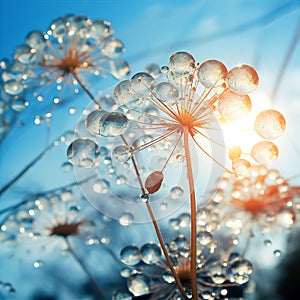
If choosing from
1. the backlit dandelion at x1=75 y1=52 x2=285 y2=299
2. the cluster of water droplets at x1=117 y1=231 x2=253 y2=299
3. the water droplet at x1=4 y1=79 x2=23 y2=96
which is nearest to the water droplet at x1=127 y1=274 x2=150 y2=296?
the cluster of water droplets at x1=117 y1=231 x2=253 y2=299

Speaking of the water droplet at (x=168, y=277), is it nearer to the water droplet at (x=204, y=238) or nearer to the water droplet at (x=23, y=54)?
the water droplet at (x=204, y=238)

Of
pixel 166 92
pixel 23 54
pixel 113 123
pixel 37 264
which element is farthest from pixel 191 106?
pixel 37 264

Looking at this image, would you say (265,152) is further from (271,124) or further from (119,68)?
(119,68)

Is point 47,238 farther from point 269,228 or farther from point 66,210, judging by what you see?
point 269,228

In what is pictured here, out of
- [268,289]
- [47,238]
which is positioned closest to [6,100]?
[47,238]

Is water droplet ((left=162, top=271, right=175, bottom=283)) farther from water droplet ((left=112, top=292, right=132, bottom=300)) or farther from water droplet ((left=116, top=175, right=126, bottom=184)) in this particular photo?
water droplet ((left=116, top=175, right=126, bottom=184))

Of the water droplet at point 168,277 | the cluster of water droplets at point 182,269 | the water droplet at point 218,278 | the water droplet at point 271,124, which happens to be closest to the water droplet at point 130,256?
the cluster of water droplets at point 182,269
